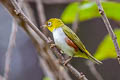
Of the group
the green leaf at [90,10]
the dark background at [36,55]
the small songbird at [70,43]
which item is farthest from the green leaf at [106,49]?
the dark background at [36,55]

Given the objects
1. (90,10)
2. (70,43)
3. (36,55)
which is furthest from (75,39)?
(36,55)

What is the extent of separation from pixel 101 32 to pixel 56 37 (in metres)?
1.54

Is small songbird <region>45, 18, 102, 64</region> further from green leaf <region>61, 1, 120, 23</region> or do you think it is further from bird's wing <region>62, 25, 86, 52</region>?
green leaf <region>61, 1, 120, 23</region>

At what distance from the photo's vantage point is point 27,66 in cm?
427

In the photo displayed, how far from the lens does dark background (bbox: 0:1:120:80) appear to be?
2.70m

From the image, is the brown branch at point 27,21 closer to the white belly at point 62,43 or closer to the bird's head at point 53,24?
the white belly at point 62,43

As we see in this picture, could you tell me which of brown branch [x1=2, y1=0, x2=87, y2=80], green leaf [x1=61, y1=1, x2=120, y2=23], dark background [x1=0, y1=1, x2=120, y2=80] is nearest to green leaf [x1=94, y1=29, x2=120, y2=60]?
green leaf [x1=61, y1=1, x2=120, y2=23]

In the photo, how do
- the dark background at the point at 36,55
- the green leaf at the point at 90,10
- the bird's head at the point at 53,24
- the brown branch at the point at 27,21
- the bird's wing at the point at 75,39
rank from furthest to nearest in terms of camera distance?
the dark background at the point at 36,55, the green leaf at the point at 90,10, the bird's head at the point at 53,24, the bird's wing at the point at 75,39, the brown branch at the point at 27,21

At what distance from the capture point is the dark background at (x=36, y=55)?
8.86ft

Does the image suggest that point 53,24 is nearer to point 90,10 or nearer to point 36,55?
point 90,10

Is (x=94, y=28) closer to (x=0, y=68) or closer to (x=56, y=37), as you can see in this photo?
(x=56, y=37)

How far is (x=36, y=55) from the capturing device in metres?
3.53

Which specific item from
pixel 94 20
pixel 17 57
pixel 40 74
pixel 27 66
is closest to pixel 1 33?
pixel 17 57

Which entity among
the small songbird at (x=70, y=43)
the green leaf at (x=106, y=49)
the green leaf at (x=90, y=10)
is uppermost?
the green leaf at (x=90, y=10)
